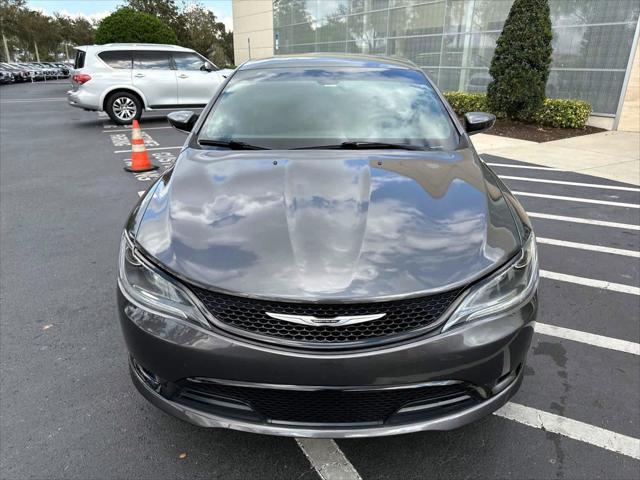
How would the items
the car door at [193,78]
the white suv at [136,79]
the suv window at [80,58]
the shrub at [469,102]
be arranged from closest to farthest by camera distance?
the white suv at [136,79] < the suv window at [80,58] < the car door at [193,78] < the shrub at [469,102]

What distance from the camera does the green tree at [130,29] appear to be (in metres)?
22.0

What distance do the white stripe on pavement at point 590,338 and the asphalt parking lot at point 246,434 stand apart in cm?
1

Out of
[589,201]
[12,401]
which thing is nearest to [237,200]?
[12,401]

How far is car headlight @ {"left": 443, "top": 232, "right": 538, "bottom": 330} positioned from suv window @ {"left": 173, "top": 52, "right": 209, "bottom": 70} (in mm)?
12061

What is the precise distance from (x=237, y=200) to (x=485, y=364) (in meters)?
1.24

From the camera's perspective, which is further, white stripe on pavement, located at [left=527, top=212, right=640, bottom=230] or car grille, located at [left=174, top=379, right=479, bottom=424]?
white stripe on pavement, located at [left=527, top=212, right=640, bottom=230]

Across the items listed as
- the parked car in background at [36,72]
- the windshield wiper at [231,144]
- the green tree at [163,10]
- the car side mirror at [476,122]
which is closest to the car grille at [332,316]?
the windshield wiper at [231,144]

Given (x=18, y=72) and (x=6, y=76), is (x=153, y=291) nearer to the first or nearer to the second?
(x=6, y=76)

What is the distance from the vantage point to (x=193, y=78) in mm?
12172

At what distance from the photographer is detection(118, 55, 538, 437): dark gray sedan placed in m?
1.64

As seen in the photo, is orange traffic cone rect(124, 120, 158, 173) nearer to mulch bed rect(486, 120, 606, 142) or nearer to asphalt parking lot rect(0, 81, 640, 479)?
asphalt parking lot rect(0, 81, 640, 479)

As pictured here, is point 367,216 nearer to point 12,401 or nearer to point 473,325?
point 473,325

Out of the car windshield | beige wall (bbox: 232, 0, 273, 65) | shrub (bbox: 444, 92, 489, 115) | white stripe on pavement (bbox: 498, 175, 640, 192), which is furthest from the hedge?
beige wall (bbox: 232, 0, 273, 65)

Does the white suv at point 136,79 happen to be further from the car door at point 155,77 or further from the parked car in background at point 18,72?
the parked car in background at point 18,72
